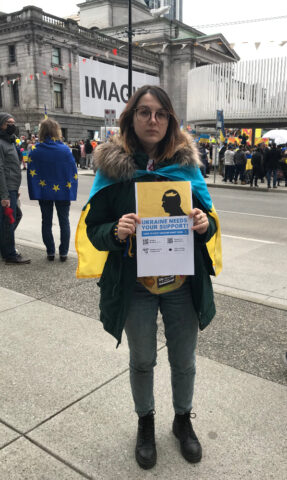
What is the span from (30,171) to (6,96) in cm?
4165

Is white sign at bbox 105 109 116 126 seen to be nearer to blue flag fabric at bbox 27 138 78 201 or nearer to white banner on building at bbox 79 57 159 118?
white banner on building at bbox 79 57 159 118

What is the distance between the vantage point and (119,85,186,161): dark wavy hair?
1906 mm

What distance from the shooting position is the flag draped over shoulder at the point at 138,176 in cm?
191

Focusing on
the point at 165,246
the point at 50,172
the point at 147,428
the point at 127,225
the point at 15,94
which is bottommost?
the point at 147,428

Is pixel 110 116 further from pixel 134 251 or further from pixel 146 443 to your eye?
pixel 146 443

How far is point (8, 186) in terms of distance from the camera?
535 centimetres

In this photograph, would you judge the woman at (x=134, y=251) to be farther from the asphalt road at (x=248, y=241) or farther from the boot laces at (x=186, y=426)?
the asphalt road at (x=248, y=241)

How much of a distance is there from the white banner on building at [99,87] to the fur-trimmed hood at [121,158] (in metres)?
30.7

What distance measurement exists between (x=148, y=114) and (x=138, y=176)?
0.29 m

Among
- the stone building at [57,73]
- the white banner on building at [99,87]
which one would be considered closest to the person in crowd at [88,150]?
the white banner on building at [99,87]

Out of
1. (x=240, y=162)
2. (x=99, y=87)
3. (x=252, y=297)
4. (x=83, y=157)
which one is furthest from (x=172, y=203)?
(x=99, y=87)

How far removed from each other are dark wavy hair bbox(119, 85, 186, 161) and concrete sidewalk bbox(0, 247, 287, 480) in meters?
1.56

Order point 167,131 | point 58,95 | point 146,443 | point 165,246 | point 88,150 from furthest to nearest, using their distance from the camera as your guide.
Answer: point 58,95, point 88,150, point 146,443, point 167,131, point 165,246

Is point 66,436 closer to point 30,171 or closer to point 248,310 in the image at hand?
point 248,310
